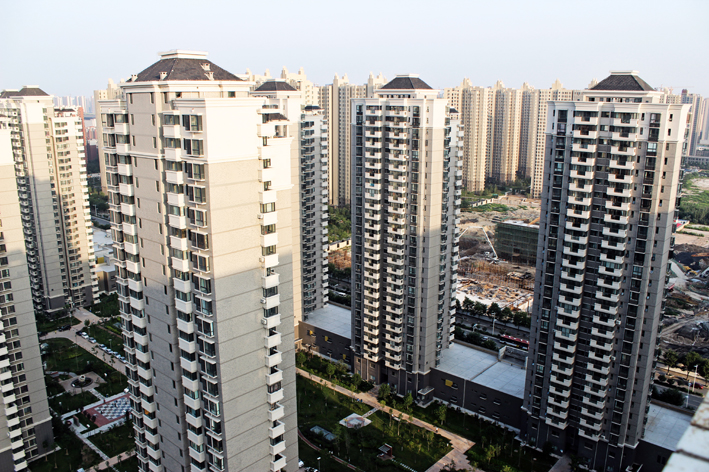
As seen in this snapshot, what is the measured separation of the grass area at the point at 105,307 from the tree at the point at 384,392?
38.1 m

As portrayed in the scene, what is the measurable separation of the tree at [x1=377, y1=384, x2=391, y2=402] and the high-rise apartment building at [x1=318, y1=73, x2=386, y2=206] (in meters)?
84.1

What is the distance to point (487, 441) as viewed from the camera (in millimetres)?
43250

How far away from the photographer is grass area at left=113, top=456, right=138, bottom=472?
40.2 metres

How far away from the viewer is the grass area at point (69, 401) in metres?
48.4

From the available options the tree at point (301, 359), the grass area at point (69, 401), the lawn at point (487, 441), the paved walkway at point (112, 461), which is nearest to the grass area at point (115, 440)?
the paved walkway at point (112, 461)

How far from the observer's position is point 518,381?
46.5 m

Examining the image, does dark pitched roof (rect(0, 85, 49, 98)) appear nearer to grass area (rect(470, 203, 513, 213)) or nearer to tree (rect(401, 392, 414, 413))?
tree (rect(401, 392, 414, 413))

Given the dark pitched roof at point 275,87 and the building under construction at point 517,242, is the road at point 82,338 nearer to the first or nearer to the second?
the dark pitched roof at point 275,87

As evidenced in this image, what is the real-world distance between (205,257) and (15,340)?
896 inches

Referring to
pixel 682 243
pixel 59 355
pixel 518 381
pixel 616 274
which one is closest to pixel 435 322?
pixel 518 381

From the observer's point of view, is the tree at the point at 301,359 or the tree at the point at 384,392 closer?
the tree at the point at 384,392

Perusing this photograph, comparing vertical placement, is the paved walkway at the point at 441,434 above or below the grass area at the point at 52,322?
below

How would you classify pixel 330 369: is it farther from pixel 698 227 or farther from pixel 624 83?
pixel 698 227

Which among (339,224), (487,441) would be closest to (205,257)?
(487,441)
